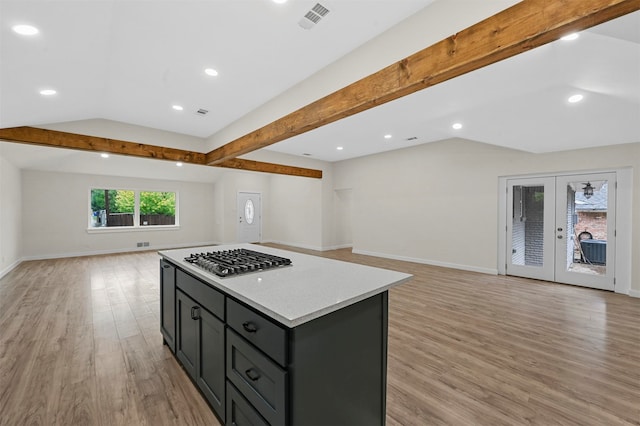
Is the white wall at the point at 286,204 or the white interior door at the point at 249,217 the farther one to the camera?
the white interior door at the point at 249,217

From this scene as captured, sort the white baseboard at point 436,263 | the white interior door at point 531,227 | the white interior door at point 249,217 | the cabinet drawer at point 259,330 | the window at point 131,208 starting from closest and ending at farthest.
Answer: the cabinet drawer at point 259,330 → the white interior door at point 531,227 → the white baseboard at point 436,263 → the window at point 131,208 → the white interior door at point 249,217

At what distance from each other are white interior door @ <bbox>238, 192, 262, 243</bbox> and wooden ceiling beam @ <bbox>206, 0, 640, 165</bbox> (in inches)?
269

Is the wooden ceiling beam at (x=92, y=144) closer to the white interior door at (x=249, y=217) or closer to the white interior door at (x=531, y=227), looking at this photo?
Result: the white interior door at (x=249, y=217)

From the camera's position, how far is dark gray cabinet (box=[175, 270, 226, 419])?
1553mm

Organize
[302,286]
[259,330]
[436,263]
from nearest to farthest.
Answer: [259,330], [302,286], [436,263]

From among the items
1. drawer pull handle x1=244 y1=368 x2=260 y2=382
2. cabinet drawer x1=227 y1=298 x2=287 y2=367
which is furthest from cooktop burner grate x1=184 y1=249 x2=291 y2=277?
drawer pull handle x1=244 y1=368 x2=260 y2=382

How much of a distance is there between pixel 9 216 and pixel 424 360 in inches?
307

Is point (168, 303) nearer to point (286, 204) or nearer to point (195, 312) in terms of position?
point (195, 312)

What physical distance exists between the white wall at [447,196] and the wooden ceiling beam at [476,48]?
3885 millimetres

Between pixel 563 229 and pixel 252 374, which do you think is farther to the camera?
pixel 563 229

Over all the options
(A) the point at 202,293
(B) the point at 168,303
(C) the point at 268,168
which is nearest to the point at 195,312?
(A) the point at 202,293

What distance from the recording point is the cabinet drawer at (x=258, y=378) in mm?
1101

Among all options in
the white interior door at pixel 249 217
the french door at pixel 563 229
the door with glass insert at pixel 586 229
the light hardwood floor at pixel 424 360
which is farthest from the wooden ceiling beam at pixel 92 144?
the door with glass insert at pixel 586 229

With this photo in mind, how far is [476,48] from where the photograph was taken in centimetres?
192
